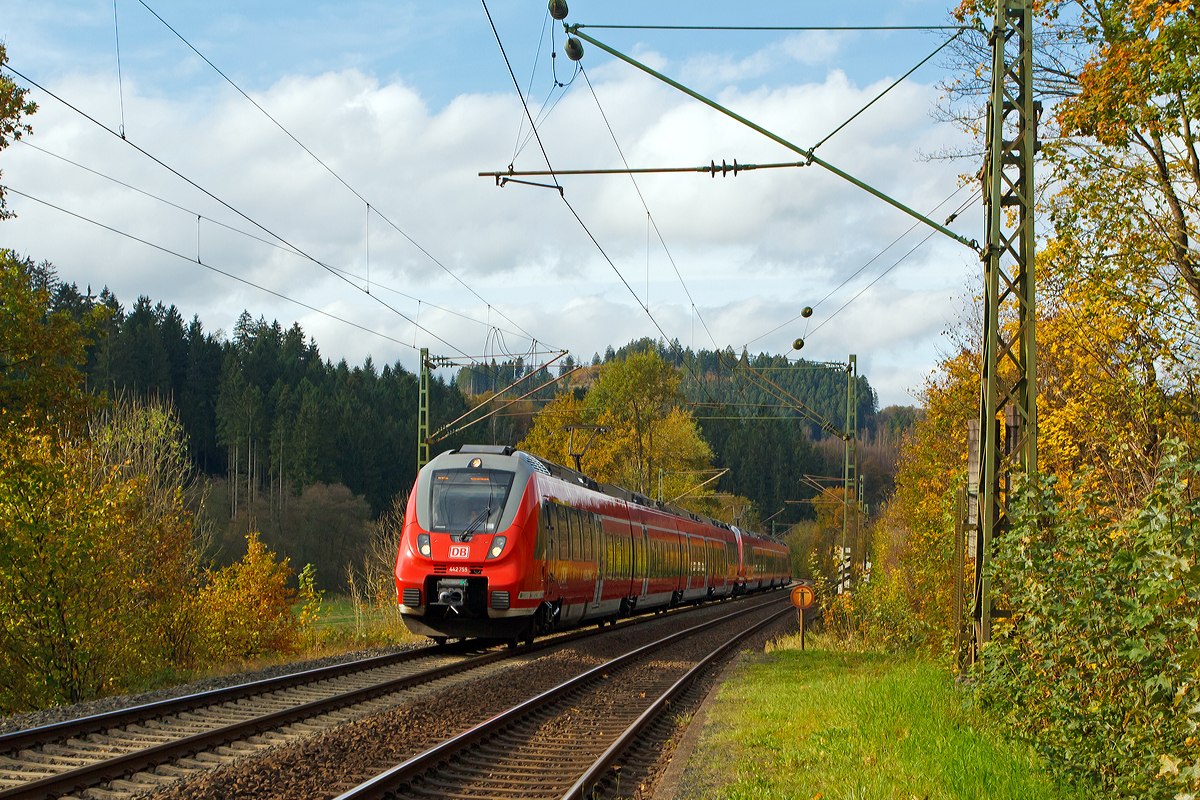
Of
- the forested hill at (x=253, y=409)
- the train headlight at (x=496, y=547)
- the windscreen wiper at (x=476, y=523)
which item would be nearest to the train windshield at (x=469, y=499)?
the windscreen wiper at (x=476, y=523)

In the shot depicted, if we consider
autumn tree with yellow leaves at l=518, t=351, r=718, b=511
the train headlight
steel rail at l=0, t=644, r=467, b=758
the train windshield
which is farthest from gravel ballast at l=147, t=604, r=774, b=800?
autumn tree with yellow leaves at l=518, t=351, r=718, b=511

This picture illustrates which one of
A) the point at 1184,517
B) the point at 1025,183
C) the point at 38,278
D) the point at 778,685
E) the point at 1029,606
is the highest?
the point at 38,278

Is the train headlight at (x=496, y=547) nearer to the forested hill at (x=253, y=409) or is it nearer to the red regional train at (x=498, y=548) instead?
the red regional train at (x=498, y=548)

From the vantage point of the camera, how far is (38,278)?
68.8 metres

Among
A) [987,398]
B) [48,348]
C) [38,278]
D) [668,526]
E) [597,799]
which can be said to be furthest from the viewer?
[38,278]

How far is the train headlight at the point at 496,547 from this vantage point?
54.5 ft

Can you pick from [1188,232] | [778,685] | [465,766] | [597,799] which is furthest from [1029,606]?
[1188,232]

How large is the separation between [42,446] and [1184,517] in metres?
18.8

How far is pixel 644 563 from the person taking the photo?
90.9 feet

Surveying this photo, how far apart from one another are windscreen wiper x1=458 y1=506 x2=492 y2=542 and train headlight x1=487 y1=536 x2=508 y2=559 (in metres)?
0.41

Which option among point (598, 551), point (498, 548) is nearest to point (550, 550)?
point (498, 548)

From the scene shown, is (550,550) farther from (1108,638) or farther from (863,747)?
(1108,638)

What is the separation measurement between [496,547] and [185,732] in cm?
773

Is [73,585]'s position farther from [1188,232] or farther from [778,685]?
[1188,232]
